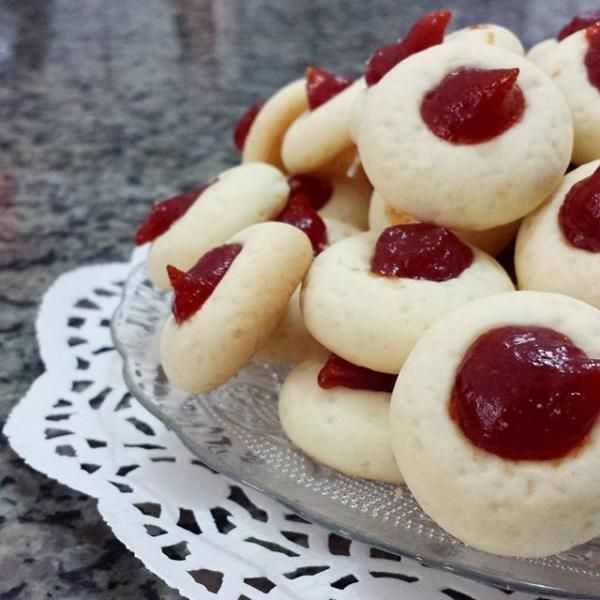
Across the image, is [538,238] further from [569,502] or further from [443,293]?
[569,502]

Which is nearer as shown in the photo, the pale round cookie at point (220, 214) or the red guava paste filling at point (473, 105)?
the red guava paste filling at point (473, 105)

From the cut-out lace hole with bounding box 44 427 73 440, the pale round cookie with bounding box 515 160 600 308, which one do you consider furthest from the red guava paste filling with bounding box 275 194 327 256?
the cut-out lace hole with bounding box 44 427 73 440

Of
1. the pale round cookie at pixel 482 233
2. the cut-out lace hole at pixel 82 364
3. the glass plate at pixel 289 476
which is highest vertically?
the pale round cookie at pixel 482 233

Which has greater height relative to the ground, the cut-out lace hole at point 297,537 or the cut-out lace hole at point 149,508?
the cut-out lace hole at point 149,508

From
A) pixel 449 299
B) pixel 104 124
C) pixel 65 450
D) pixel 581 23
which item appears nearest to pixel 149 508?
pixel 65 450

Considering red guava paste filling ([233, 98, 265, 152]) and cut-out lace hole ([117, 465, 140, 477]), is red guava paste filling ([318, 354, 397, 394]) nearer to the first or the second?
cut-out lace hole ([117, 465, 140, 477])

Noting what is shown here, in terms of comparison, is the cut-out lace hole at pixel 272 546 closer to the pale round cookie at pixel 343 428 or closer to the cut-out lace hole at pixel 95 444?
the pale round cookie at pixel 343 428

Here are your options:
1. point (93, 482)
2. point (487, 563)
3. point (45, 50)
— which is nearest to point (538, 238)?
point (487, 563)

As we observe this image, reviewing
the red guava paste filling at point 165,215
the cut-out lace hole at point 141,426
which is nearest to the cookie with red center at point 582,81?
the red guava paste filling at point 165,215
